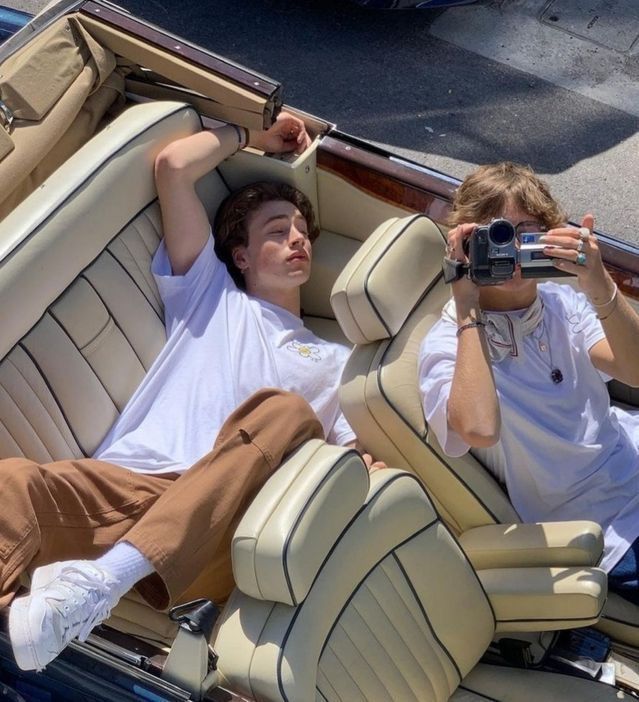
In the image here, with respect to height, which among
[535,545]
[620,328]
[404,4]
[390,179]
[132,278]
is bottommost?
[535,545]

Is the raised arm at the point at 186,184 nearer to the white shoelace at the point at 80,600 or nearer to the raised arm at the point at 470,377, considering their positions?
the raised arm at the point at 470,377

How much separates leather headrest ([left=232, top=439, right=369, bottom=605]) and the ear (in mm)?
1012

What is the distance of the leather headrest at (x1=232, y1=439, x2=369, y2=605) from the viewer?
1983 millimetres

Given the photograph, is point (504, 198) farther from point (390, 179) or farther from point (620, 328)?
point (390, 179)

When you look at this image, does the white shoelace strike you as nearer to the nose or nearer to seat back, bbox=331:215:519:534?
seat back, bbox=331:215:519:534

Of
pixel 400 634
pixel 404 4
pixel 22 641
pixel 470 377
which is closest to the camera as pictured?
pixel 22 641

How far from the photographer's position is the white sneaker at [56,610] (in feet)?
6.44

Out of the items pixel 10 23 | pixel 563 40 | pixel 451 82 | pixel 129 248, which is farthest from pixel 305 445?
pixel 563 40

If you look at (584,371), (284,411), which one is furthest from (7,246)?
(584,371)

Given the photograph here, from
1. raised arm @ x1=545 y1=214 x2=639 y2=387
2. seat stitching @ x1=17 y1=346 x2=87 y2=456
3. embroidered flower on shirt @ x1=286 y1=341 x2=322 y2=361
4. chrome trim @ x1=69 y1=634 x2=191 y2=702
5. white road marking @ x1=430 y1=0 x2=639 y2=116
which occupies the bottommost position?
chrome trim @ x1=69 y1=634 x2=191 y2=702

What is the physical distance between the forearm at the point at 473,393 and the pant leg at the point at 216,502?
1.09 feet

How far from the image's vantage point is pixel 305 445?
88.3 inches

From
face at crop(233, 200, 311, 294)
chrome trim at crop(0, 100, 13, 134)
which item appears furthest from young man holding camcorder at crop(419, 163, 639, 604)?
chrome trim at crop(0, 100, 13, 134)

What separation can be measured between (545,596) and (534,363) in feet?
1.75
